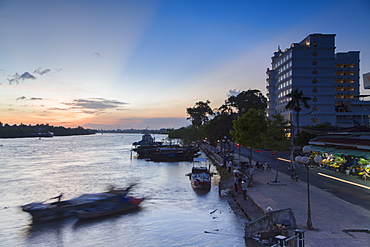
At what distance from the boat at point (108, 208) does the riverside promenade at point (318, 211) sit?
8.78 m

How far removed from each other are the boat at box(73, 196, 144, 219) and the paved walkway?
33.5ft

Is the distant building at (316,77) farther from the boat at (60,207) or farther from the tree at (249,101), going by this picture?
the boat at (60,207)

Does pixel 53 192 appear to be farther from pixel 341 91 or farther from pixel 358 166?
pixel 341 91

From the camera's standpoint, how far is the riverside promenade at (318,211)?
12.2 metres

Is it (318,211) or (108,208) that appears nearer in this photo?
(318,211)

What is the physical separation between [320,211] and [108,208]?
15.9 m

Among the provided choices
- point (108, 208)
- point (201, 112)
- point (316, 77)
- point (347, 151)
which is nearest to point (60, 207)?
point (108, 208)

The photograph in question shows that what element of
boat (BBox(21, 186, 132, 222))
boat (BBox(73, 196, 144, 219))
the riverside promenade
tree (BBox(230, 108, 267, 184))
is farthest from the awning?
boat (BBox(21, 186, 132, 222))

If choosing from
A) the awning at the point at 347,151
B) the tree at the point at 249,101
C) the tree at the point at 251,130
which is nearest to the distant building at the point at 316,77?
the tree at the point at 249,101

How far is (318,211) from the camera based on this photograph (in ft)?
54.6

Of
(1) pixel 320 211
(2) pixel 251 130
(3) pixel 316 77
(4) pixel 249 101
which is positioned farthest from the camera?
(4) pixel 249 101

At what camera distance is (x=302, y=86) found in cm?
7588

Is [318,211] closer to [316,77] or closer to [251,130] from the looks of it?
[251,130]

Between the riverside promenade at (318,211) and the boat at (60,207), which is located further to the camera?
the boat at (60,207)
